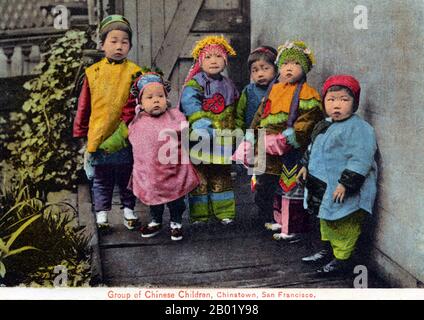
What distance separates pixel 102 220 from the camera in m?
4.46

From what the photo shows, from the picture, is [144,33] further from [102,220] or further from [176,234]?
[176,234]

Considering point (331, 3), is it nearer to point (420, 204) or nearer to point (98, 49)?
point (420, 204)

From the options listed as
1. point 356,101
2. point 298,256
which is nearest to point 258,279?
point 298,256

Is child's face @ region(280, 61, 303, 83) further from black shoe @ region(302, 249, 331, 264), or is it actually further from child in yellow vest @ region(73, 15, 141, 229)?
black shoe @ region(302, 249, 331, 264)

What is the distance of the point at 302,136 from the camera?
400cm

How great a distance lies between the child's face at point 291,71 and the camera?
158 inches

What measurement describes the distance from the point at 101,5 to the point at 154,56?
609 millimetres

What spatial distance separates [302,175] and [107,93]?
54.1 inches

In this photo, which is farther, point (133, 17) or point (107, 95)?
point (133, 17)

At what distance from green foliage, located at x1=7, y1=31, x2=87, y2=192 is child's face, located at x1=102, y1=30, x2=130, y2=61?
41.1 inches

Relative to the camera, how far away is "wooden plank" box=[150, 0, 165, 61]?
5379 millimetres

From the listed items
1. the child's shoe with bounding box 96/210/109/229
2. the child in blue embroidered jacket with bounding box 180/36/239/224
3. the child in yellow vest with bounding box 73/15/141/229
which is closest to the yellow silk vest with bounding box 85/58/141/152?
the child in yellow vest with bounding box 73/15/141/229

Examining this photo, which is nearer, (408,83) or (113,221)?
(408,83)

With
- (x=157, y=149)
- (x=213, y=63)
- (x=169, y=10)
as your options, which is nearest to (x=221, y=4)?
(x=169, y=10)
